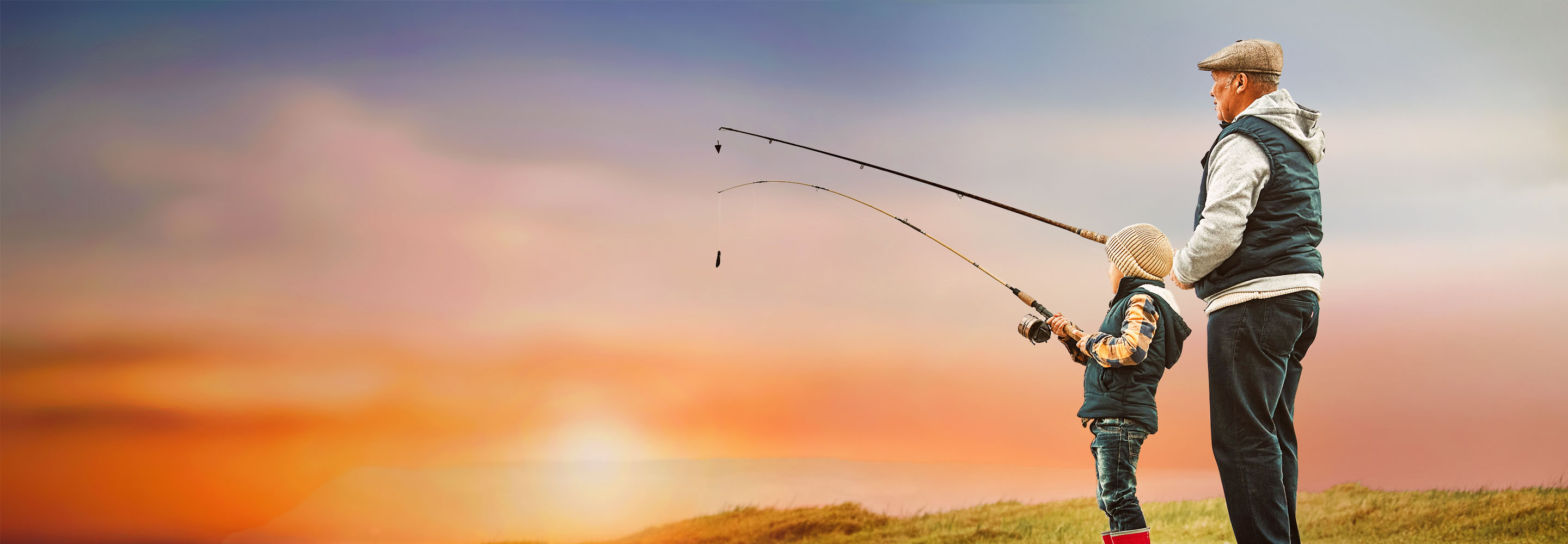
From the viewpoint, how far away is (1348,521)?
5.84 m

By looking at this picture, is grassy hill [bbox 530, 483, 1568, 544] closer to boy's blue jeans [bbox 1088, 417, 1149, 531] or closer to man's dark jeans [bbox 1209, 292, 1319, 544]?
boy's blue jeans [bbox 1088, 417, 1149, 531]

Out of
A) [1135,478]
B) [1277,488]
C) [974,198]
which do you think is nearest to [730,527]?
[974,198]

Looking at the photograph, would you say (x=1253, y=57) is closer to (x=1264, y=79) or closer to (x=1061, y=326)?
(x=1264, y=79)

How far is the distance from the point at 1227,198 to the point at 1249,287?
0.28 m

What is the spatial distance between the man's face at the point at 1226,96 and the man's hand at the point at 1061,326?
2.96ft

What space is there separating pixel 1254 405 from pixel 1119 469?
526mm

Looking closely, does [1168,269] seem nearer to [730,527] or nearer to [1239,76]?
[1239,76]

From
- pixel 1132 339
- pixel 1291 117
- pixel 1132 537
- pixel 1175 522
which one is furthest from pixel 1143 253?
A: pixel 1175 522

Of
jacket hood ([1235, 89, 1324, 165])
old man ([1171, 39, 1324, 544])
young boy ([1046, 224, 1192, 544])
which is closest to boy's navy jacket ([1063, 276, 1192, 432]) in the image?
young boy ([1046, 224, 1192, 544])

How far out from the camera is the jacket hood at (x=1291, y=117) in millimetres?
2789

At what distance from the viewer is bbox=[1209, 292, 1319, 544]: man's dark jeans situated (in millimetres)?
2715

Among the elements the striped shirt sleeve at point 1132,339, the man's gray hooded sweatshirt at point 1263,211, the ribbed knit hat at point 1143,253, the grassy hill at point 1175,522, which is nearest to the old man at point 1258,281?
the man's gray hooded sweatshirt at point 1263,211

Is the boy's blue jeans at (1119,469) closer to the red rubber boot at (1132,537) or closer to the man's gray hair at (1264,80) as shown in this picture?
the red rubber boot at (1132,537)

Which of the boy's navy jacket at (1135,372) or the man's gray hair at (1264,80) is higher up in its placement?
the man's gray hair at (1264,80)
